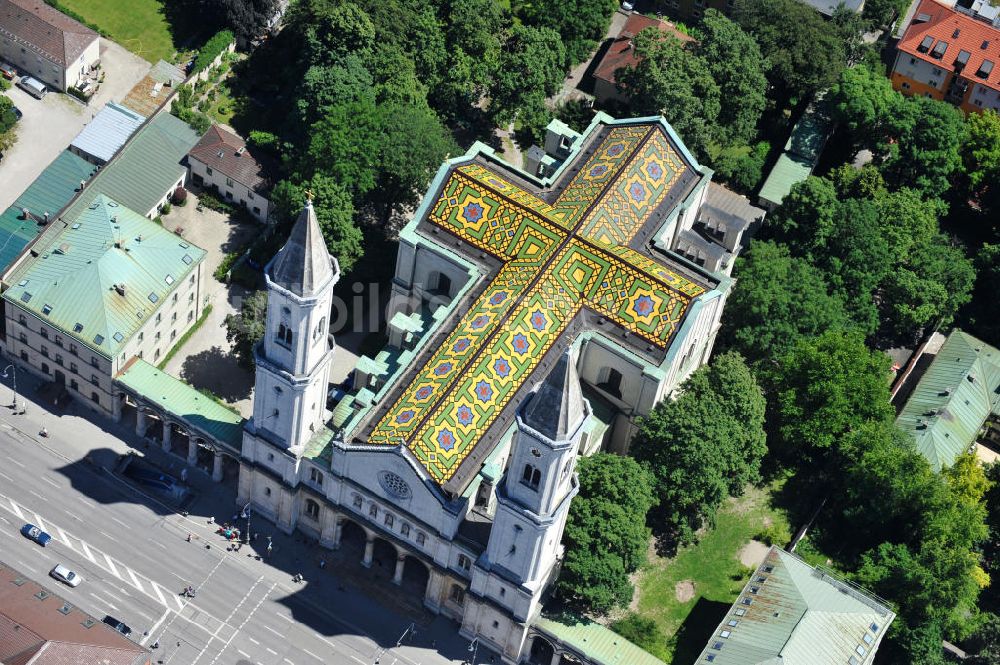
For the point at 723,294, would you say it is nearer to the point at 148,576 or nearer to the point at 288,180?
the point at 288,180

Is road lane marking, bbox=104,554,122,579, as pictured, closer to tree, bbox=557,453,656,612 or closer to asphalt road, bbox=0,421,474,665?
asphalt road, bbox=0,421,474,665

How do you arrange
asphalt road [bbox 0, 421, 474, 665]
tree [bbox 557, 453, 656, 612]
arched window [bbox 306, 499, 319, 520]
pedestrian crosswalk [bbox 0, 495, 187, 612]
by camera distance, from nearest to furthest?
tree [bbox 557, 453, 656, 612]
asphalt road [bbox 0, 421, 474, 665]
pedestrian crosswalk [bbox 0, 495, 187, 612]
arched window [bbox 306, 499, 319, 520]

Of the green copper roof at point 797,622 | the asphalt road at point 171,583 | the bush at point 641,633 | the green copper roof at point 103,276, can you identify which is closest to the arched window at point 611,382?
the bush at point 641,633

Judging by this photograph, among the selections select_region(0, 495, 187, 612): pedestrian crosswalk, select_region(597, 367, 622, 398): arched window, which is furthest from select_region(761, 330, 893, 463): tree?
select_region(0, 495, 187, 612): pedestrian crosswalk

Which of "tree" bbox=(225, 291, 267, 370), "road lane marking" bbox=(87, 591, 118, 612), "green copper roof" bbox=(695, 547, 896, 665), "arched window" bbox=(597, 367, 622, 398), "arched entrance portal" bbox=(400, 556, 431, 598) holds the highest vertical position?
"arched window" bbox=(597, 367, 622, 398)

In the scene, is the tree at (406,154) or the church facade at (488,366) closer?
the church facade at (488,366)

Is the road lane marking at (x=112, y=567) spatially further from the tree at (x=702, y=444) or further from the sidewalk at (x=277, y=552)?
the tree at (x=702, y=444)

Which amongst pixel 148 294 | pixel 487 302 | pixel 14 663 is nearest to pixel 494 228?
pixel 487 302
